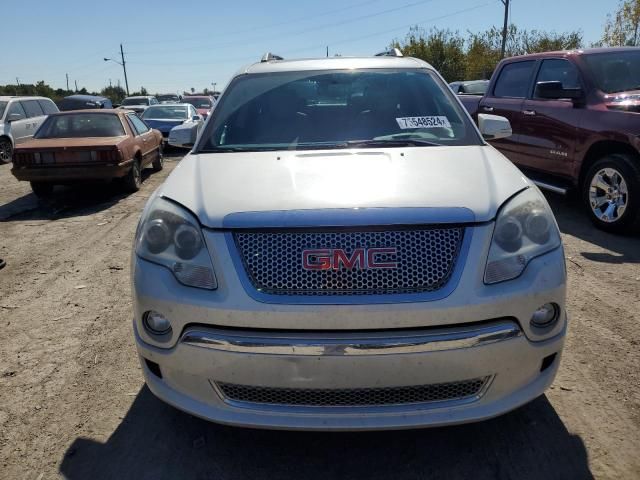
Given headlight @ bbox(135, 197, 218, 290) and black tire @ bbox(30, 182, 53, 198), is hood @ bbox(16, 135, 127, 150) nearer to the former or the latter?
black tire @ bbox(30, 182, 53, 198)

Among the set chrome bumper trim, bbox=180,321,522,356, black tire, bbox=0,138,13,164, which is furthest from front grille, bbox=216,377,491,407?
black tire, bbox=0,138,13,164

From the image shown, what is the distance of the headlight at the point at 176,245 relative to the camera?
2176 mm

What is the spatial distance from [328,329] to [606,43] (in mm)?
40135

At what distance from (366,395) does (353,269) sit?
0.51 metres

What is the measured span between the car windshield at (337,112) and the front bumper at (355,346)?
1.18 m

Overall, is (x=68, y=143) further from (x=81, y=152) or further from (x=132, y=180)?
(x=132, y=180)

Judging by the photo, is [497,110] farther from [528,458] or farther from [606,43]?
[606,43]

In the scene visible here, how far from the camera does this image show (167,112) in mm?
16469

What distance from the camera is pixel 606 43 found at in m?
34.8

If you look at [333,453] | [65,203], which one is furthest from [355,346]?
[65,203]

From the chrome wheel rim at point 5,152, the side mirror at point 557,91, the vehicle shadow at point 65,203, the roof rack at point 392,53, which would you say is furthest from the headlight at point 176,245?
the chrome wheel rim at point 5,152

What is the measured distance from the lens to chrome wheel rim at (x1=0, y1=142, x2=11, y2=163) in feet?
45.1

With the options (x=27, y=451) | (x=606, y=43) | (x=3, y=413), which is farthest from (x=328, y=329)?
(x=606, y=43)

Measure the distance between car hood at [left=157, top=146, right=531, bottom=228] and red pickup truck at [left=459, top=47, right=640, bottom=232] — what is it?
336 cm
